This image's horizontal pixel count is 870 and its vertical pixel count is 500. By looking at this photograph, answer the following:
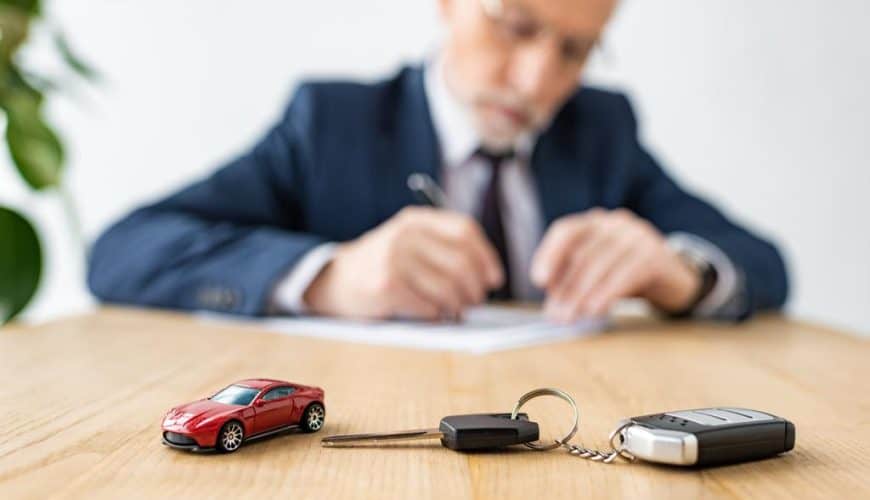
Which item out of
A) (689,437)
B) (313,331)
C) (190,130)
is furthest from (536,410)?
(190,130)

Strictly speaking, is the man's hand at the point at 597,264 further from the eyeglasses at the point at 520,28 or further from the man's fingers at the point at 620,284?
the eyeglasses at the point at 520,28

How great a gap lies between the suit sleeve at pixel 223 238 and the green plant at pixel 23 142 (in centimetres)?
23

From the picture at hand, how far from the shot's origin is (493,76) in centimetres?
170

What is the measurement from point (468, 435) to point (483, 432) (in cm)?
1

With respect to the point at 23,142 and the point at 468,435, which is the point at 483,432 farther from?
the point at 23,142

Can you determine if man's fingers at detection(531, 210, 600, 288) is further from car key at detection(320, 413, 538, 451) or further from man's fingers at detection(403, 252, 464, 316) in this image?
car key at detection(320, 413, 538, 451)

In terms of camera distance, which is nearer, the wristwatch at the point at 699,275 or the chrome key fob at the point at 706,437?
the chrome key fob at the point at 706,437

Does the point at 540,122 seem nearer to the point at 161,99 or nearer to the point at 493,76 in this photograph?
the point at 493,76

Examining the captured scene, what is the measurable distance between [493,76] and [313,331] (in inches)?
27.9

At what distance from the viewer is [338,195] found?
180 cm

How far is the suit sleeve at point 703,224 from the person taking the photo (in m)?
1.63

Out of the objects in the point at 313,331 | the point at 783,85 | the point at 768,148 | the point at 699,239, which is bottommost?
the point at 313,331

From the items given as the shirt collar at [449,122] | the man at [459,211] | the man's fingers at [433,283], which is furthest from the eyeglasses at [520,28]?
the man's fingers at [433,283]

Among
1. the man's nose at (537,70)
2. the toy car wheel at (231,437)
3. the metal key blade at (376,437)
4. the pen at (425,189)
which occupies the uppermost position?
the man's nose at (537,70)
